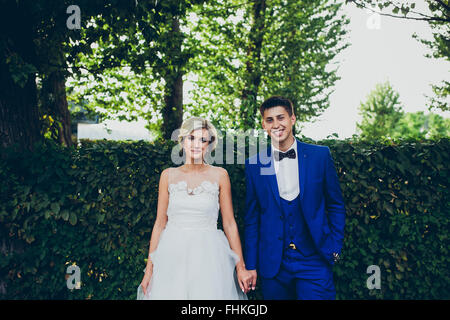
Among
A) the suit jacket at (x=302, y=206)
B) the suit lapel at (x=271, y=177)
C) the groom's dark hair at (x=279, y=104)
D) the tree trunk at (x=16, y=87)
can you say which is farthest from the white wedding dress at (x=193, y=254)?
the tree trunk at (x=16, y=87)

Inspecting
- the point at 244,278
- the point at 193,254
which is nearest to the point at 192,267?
the point at 193,254

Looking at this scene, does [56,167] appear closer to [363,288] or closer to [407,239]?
[363,288]

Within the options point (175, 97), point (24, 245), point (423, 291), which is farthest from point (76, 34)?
point (175, 97)

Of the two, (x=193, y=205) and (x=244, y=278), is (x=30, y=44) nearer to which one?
(x=193, y=205)

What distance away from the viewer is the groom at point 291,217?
302 centimetres

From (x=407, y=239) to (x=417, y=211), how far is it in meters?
0.41

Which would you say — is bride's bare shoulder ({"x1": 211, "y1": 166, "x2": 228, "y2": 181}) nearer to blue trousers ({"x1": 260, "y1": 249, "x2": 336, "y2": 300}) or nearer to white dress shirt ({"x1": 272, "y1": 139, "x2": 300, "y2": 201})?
white dress shirt ({"x1": 272, "y1": 139, "x2": 300, "y2": 201})

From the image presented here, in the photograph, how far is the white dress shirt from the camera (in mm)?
3152

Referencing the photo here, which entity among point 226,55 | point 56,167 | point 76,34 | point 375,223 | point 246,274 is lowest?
point 246,274

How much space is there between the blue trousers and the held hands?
16cm

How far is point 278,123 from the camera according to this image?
3.16 meters

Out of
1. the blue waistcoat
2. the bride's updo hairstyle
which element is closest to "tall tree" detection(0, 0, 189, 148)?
the bride's updo hairstyle

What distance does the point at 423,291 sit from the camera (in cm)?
424
